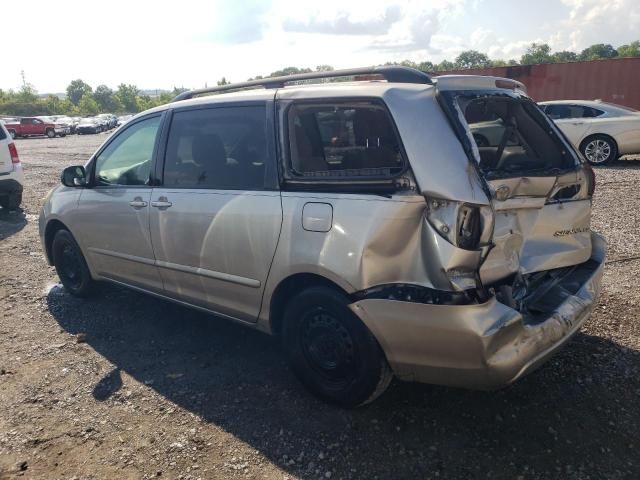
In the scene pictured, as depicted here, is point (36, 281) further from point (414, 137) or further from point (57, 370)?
point (414, 137)

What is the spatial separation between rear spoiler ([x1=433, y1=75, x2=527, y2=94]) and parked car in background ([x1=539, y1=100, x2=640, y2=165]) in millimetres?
8903

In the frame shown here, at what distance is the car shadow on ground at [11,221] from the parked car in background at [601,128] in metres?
10.4

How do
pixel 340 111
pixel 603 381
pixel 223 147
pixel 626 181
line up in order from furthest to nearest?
→ pixel 626 181
pixel 223 147
pixel 603 381
pixel 340 111

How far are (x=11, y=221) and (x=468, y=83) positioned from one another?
8.14 metres

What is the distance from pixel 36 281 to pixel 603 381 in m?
5.36

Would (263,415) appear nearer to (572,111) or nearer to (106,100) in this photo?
(572,111)

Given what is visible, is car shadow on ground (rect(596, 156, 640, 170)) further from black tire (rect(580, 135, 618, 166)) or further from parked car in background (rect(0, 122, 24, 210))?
parked car in background (rect(0, 122, 24, 210))

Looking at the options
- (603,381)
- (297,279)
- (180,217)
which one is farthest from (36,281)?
(603,381)

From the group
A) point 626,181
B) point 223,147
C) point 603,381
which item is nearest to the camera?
point 603,381

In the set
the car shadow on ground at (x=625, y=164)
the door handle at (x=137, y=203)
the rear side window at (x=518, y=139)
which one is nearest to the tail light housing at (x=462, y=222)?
the rear side window at (x=518, y=139)

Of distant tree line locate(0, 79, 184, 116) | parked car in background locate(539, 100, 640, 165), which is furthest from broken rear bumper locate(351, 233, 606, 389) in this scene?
distant tree line locate(0, 79, 184, 116)

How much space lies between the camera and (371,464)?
8.36 feet

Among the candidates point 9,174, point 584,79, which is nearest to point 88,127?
point 9,174

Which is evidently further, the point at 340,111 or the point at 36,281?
the point at 36,281
